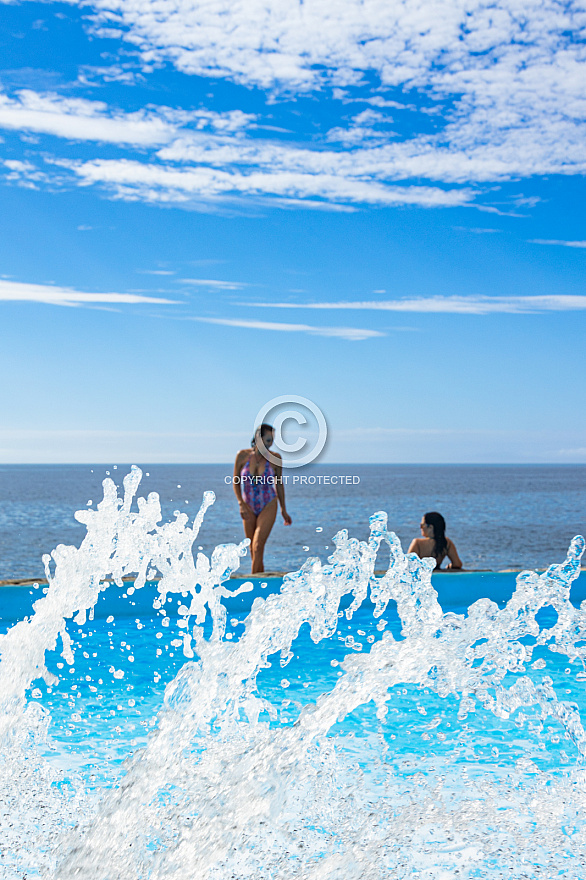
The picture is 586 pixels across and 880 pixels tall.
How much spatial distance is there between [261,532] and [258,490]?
1.59ft

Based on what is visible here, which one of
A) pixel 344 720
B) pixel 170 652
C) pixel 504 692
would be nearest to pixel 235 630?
pixel 170 652

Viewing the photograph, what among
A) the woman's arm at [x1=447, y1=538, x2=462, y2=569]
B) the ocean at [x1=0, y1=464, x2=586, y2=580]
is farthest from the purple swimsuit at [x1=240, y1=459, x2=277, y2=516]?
the ocean at [x1=0, y1=464, x2=586, y2=580]

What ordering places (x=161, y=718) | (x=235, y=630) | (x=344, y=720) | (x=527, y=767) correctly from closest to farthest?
(x=161, y=718), (x=527, y=767), (x=344, y=720), (x=235, y=630)

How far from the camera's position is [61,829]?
329cm

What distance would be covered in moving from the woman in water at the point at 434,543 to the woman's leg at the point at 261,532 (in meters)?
1.65

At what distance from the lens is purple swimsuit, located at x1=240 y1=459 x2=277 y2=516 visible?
8.54 m

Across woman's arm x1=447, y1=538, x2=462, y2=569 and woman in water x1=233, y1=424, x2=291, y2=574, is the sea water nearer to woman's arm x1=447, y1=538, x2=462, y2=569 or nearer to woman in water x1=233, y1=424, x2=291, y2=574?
woman in water x1=233, y1=424, x2=291, y2=574

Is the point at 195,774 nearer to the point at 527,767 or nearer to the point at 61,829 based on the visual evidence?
the point at 61,829

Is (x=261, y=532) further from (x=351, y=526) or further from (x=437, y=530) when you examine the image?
(x=351, y=526)

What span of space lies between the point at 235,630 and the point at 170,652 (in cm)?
71

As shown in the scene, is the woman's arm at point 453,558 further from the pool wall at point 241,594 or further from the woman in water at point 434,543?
the pool wall at point 241,594

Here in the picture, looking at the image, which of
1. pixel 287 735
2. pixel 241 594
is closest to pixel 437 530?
pixel 241 594

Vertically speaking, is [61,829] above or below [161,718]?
below

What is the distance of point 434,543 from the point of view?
27.5ft
